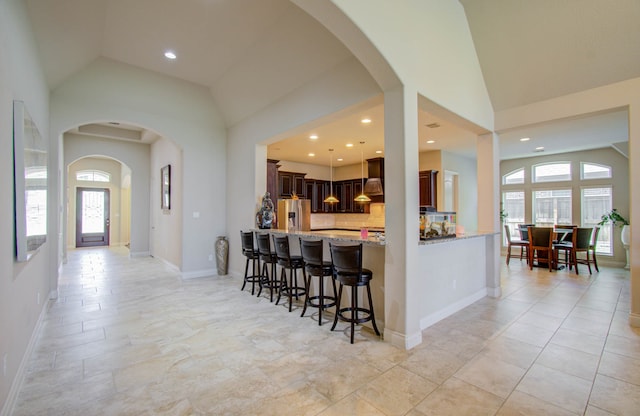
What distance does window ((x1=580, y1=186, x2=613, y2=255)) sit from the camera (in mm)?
7422

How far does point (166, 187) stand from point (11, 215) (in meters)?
5.39

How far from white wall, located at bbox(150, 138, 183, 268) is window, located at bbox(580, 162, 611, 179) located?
9871 mm

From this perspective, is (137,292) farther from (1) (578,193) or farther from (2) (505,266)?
(1) (578,193)

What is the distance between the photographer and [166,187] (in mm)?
7172

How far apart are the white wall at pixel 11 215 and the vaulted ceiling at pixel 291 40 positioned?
2.03ft

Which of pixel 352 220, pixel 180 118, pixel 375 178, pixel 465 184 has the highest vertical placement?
pixel 180 118

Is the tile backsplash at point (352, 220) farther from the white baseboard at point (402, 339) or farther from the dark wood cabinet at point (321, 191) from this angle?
the white baseboard at point (402, 339)

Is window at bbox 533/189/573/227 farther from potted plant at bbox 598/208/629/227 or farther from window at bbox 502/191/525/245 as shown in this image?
potted plant at bbox 598/208/629/227

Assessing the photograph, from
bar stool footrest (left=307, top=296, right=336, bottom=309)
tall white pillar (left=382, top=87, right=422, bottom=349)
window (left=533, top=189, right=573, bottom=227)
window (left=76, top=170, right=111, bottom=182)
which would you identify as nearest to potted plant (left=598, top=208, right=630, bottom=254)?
window (left=533, top=189, right=573, bottom=227)

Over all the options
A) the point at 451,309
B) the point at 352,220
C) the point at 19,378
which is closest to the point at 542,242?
the point at 451,309

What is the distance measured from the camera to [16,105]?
212 cm

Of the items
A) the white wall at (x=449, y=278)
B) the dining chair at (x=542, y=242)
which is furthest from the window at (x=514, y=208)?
the white wall at (x=449, y=278)

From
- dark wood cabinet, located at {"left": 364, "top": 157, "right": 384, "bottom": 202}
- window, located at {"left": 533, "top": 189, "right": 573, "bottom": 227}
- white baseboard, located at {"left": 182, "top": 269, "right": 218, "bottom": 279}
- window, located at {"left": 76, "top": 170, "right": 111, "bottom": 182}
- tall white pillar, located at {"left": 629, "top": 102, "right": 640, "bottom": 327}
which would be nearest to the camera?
tall white pillar, located at {"left": 629, "top": 102, "right": 640, "bottom": 327}

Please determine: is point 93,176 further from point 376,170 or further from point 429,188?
point 429,188
